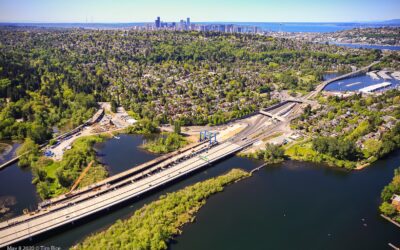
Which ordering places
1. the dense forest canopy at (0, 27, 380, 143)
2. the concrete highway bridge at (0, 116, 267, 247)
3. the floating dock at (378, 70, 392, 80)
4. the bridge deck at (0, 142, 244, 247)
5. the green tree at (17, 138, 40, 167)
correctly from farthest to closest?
the floating dock at (378, 70, 392, 80)
the dense forest canopy at (0, 27, 380, 143)
the green tree at (17, 138, 40, 167)
the concrete highway bridge at (0, 116, 267, 247)
the bridge deck at (0, 142, 244, 247)

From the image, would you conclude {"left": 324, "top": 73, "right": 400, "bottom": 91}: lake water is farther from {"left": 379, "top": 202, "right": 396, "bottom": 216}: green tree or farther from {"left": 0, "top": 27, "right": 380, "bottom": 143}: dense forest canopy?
{"left": 379, "top": 202, "right": 396, "bottom": 216}: green tree

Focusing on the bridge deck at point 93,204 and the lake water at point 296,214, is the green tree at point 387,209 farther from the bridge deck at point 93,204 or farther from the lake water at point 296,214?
the bridge deck at point 93,204

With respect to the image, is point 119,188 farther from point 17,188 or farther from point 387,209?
point 387,209

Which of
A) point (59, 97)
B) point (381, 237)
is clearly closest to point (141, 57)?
point (59, 97)

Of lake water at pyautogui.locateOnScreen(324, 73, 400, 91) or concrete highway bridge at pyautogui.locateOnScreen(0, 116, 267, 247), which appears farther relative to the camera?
lake water at pyautogui.locateOnScreen(324, 73, 400, 91)

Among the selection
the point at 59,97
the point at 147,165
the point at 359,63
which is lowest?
the point at 147,165

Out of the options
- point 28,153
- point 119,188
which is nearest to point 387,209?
point 119,188

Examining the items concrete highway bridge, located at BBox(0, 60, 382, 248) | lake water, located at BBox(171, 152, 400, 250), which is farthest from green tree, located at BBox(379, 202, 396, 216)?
concrete highway bridge, located at BBox(0, 60, 382, 248)

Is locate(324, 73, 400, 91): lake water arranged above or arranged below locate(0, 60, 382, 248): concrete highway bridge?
above

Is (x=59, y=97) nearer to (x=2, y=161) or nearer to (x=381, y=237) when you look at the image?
(x=2, y=161)
